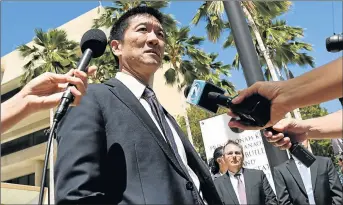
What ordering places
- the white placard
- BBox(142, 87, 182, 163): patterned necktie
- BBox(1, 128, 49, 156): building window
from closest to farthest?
BBox(142, 87, 182, 163): patterned necktie < the white placard < BBox(1, 128, 49, 156): building window

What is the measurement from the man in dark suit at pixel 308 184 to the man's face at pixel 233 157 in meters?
0.61

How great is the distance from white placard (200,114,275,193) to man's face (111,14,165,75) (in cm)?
495

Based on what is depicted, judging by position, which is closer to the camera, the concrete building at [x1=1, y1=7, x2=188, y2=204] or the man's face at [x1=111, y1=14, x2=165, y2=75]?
the man's face at [x1=111, y1=14, x2=165, y2=75]

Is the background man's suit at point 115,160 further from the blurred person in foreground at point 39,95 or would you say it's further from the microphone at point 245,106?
the microphone at point 245,106

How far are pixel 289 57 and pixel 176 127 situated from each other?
1471 centimetres

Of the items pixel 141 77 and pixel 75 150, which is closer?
pixel 75 150

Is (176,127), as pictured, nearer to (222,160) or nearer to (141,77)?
(141,77)

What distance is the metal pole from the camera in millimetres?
5137

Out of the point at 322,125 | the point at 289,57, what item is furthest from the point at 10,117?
the point at 289,57

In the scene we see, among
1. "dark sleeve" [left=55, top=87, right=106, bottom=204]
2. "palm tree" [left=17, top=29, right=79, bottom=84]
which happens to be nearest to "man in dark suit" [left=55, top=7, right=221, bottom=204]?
"dark sleeve" [left=55, top=87, right=106, bottom=204]

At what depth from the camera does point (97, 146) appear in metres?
1.80

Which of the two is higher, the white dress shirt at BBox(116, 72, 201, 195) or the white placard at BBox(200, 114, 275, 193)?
the white placard at BBox(200, 114, 275, 193)

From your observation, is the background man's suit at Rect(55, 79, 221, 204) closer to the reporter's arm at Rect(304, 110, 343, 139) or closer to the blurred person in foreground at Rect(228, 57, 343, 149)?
the blurred person in foreground at Rect(228, 57, 343, 149)

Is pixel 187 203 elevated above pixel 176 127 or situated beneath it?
situated beneath
